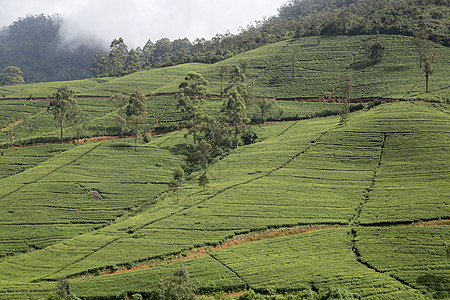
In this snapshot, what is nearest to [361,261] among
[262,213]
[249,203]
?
[262,213]

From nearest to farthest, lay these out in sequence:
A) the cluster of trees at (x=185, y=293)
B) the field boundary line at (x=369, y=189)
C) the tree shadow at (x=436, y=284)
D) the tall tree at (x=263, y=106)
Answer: the cluster of trees at (x=185, y=293)
the tree shadow at (x=436, y=284)
the field boundary line at (x=369, y=189)
the tall tree at (x=263, y=106)

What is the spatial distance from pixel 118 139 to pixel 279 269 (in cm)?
6492

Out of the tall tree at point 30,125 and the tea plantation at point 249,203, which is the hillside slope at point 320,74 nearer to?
the tea plantation at point 249,203

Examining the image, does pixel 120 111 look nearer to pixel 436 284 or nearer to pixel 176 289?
pixel 176 289

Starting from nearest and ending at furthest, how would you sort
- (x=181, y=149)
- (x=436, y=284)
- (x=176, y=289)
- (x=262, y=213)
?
(x=176, y=289), (x=436, y=284), (x=262, y=213), (x=181, y=149)

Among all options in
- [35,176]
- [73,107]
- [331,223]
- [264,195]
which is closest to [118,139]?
[73,107]

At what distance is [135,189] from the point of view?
68375 mm

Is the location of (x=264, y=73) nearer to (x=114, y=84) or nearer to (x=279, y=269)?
(x=114, y=84)

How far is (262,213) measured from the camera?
53594 millimetres

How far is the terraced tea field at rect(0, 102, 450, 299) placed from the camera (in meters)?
38.5

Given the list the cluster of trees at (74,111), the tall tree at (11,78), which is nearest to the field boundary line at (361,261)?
the cluster of trees at (74,111)

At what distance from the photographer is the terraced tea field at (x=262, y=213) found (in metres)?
38.5

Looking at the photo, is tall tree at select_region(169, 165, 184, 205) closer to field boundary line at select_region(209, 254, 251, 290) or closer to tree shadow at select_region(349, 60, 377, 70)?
field boundary line at select_region(209, 254, 251, 290)

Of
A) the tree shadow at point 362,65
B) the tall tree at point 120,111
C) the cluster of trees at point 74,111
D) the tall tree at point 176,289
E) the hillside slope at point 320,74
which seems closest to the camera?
the tall tree at point 176,289
